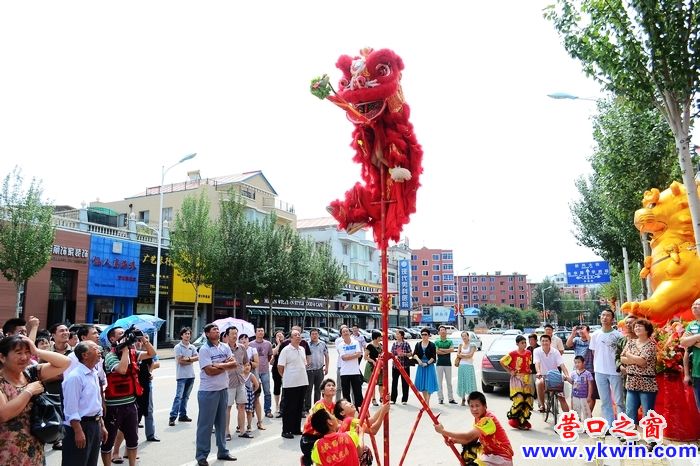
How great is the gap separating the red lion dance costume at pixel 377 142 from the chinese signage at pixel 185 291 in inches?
1046

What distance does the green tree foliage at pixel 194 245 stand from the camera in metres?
27.5

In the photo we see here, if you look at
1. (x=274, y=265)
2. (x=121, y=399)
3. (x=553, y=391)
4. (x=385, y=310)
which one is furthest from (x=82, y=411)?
(x=274, y=265)

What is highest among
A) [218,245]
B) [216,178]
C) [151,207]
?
[216,178]

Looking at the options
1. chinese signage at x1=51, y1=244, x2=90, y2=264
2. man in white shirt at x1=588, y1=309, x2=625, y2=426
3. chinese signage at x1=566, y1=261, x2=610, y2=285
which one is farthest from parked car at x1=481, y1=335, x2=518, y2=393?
chinese signage at x1=51, y1=244, x2=90, y2=264

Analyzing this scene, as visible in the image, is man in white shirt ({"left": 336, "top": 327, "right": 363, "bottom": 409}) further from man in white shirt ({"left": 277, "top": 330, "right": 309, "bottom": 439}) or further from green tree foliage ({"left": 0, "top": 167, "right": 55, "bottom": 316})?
green tree foliage ({"left": 0, "top": 167, "right": 55, "bottom": 316})

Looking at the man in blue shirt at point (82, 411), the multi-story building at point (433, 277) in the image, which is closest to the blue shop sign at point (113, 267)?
the man in blue shirt at point (82, 411)

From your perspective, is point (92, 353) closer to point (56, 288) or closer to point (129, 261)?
point (56, 288)

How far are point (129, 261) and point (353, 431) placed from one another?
84.9ft

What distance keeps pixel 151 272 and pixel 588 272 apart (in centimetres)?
2334

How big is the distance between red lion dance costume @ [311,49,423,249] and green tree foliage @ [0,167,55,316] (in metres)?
18.4

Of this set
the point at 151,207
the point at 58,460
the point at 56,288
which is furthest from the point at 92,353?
the point at 151,207

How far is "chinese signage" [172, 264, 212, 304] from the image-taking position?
98.0 feet

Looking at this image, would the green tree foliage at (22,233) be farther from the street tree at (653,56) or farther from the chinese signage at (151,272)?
the street tree at (653,56)

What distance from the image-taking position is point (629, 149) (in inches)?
510
